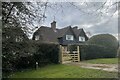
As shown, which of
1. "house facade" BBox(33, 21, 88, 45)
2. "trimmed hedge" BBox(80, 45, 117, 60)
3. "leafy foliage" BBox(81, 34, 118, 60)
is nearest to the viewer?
"trimmed hedge" BBox(80, 45, 117, 60)

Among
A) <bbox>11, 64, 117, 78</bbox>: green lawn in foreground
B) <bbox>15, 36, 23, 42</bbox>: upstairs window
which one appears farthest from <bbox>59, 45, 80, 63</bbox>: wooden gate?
<bbox>15, 36, 23, 42</bbox>: upstairs window

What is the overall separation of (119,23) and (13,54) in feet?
15.3

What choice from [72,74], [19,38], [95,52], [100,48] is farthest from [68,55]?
[19,38]

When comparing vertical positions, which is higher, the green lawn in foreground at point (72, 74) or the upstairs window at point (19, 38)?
the upstairs window at point (19, 38)

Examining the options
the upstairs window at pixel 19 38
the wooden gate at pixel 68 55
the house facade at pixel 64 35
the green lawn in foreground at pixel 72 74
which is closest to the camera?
the upstairs window at pixel 19 38

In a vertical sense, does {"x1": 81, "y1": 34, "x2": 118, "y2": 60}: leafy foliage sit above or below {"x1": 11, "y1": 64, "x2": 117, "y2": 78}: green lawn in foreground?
above

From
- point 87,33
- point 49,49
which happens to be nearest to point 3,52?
point 49,49

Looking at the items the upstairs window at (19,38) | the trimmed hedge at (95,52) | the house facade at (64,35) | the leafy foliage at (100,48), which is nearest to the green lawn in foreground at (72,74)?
the upstairs window at (19,38)

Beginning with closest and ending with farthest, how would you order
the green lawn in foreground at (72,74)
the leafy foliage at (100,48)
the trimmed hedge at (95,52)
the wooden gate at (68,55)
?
the green lawn in foreground at (72,74) < the wooden gate at (68,55) < the trimmed hedge at (95,52) < the leafy foliage at (100,48)

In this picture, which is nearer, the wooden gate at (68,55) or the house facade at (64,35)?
the wooden gate at (68,55)

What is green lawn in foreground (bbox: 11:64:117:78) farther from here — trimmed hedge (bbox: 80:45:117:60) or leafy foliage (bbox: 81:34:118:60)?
leafy foliage (bbox: 81:34:118:60)

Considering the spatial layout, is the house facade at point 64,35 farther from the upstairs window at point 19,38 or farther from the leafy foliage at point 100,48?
the upstairs window at point 19,38

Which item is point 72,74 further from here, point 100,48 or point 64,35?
point 64,35

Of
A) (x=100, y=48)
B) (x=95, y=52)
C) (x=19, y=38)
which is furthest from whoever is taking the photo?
(x=100, y=48)
